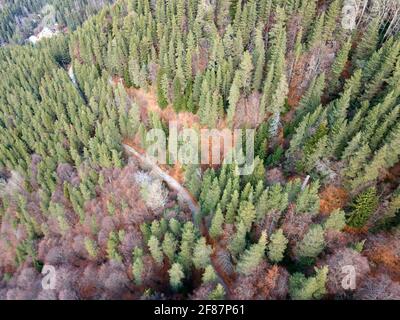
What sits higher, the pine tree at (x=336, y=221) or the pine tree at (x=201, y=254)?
the pine tree at (x=336, y=221)

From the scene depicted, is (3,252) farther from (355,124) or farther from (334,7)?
(334,7)

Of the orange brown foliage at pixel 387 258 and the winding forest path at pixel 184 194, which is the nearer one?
the orange brown foliage at pixel 387 258

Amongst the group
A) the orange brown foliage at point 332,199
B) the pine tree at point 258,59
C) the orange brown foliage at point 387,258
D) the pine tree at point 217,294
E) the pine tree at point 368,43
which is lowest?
the pine tree at point 217,294

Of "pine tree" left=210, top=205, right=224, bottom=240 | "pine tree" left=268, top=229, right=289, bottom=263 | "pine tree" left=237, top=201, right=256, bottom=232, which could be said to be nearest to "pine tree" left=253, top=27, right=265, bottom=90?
"pine tree" left=237, top=201, right=256, bottom=232

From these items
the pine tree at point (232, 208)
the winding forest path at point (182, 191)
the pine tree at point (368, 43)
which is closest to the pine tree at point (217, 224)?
the pine tree at point (232, 208)

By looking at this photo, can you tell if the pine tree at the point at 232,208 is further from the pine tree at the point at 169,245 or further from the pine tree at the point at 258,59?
the pine tree at the point at 258,59

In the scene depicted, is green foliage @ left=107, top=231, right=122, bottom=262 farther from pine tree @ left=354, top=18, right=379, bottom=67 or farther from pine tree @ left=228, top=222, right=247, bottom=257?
pine tree @ left=354, top=18, right=379, bottom=67

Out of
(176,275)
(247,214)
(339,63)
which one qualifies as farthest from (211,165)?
(339,63)
